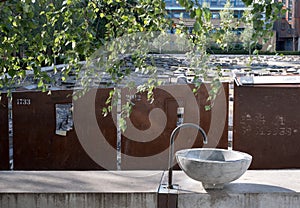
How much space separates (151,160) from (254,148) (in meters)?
1.43

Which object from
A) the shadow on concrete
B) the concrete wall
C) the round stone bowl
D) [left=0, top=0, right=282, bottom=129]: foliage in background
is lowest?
the concrete wall

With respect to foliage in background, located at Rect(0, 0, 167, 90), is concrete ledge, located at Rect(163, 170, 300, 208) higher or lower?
lower

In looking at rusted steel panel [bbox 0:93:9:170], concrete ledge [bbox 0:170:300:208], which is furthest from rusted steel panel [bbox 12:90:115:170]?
concrete ledge [bbox 0:170:300:208]

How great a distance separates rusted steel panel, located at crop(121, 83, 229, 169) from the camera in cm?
641

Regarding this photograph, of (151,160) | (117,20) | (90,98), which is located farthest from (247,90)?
(117,20)

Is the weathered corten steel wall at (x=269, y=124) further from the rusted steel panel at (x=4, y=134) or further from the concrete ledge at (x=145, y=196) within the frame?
the rusted steel panel at (x=4, y=134)

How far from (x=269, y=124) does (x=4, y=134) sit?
3.58 metres

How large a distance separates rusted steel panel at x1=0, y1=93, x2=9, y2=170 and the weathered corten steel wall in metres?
3.09

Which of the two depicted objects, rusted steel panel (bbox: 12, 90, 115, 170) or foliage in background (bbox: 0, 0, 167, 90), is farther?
rusted steel panel (bbox: 12, 90, 115, 170)

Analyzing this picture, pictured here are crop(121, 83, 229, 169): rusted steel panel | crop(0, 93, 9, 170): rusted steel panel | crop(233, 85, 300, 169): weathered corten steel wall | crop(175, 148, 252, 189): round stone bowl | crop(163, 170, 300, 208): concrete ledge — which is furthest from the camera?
crop(121, 83, 229, 169): rusted steel panel

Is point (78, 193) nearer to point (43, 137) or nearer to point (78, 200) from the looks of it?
point (78, 200)

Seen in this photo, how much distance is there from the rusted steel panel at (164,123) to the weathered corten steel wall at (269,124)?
0.32 metres

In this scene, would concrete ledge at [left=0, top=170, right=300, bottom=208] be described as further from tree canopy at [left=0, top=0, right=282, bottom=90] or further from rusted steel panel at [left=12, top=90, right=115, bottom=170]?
Answer: rusted steel panel at [left=12, top=90, right=115, bottom=170]

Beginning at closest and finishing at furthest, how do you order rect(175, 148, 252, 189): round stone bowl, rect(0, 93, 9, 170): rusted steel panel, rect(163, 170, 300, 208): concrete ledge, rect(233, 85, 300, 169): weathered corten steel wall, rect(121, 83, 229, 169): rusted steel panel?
rect(175, 148, 252, 189): round stone bowl
rect(163, 170, 300, 208): concrete ledge
rect(233, 85, 300, 169): weathered corten steel wall
rect(0, 93, 9, 170): rusted steel panel
rect(121, 83, 229, 169): rusted steel panel
